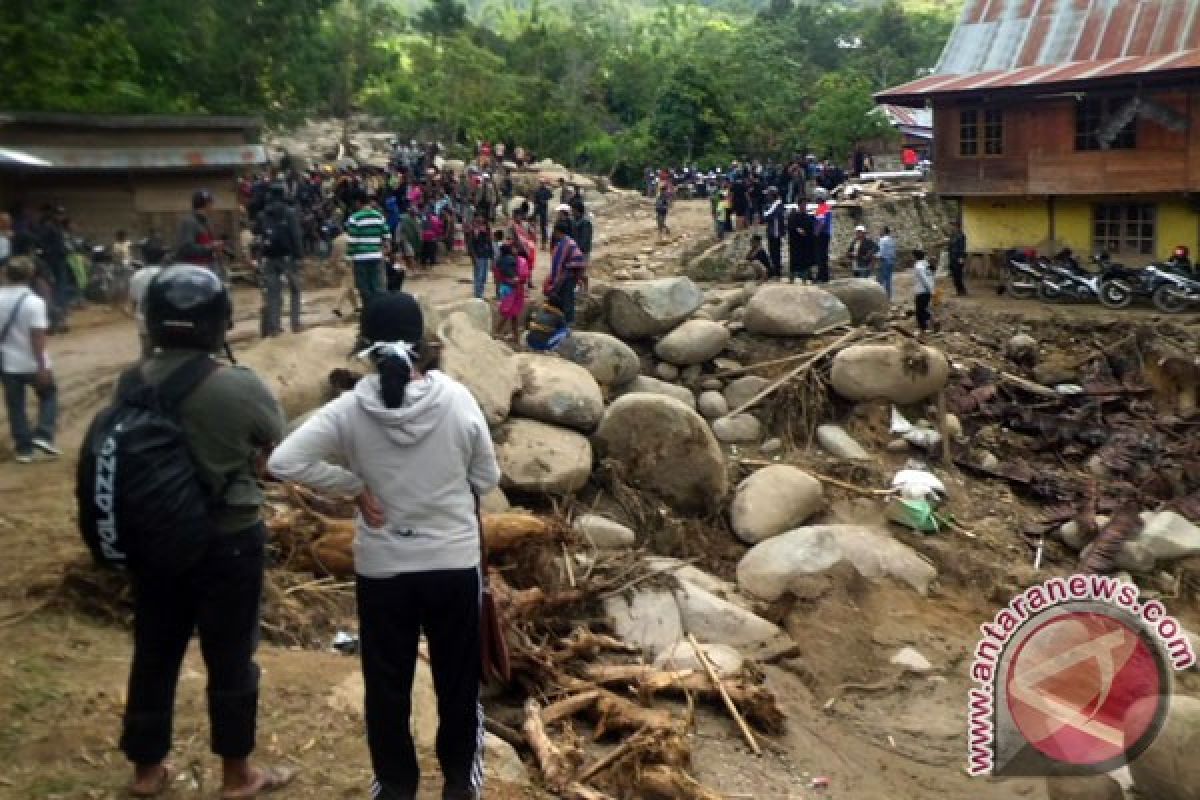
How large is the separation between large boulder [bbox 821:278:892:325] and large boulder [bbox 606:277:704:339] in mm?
2294

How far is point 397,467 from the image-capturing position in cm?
366

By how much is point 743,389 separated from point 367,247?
4.61 m

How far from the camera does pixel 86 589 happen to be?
18.2ft

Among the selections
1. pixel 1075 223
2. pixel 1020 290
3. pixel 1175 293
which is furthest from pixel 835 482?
pixel 1075 223

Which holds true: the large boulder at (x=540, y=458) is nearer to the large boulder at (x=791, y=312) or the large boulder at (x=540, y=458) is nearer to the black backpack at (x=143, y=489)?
the large boulder at (x=791, y=312)

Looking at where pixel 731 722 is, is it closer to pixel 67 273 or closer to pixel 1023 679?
pixel 1023 679

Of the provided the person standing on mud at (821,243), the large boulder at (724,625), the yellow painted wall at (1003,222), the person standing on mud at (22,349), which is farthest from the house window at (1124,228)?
the person standing on mud at (22,349)

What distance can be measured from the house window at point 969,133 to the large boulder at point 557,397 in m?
14.7

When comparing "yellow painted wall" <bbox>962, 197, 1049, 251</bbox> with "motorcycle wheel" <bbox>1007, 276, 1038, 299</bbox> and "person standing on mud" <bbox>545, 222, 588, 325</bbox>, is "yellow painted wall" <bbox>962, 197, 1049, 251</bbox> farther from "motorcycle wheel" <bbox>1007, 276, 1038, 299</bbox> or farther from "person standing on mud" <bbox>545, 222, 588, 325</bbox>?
"person standing on mud" <bbox>545, 222, 588, 325</bbox>

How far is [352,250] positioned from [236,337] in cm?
160

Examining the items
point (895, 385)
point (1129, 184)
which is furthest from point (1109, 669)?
point (1129, 184)

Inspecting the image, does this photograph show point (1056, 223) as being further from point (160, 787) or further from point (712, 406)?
point (160, 787)

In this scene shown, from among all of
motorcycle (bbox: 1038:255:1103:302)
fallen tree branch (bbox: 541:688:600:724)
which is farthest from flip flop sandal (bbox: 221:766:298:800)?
motorcycle (bbox: 1038:255:1103:302)

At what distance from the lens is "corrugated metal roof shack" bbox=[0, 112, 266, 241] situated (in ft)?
49.7
